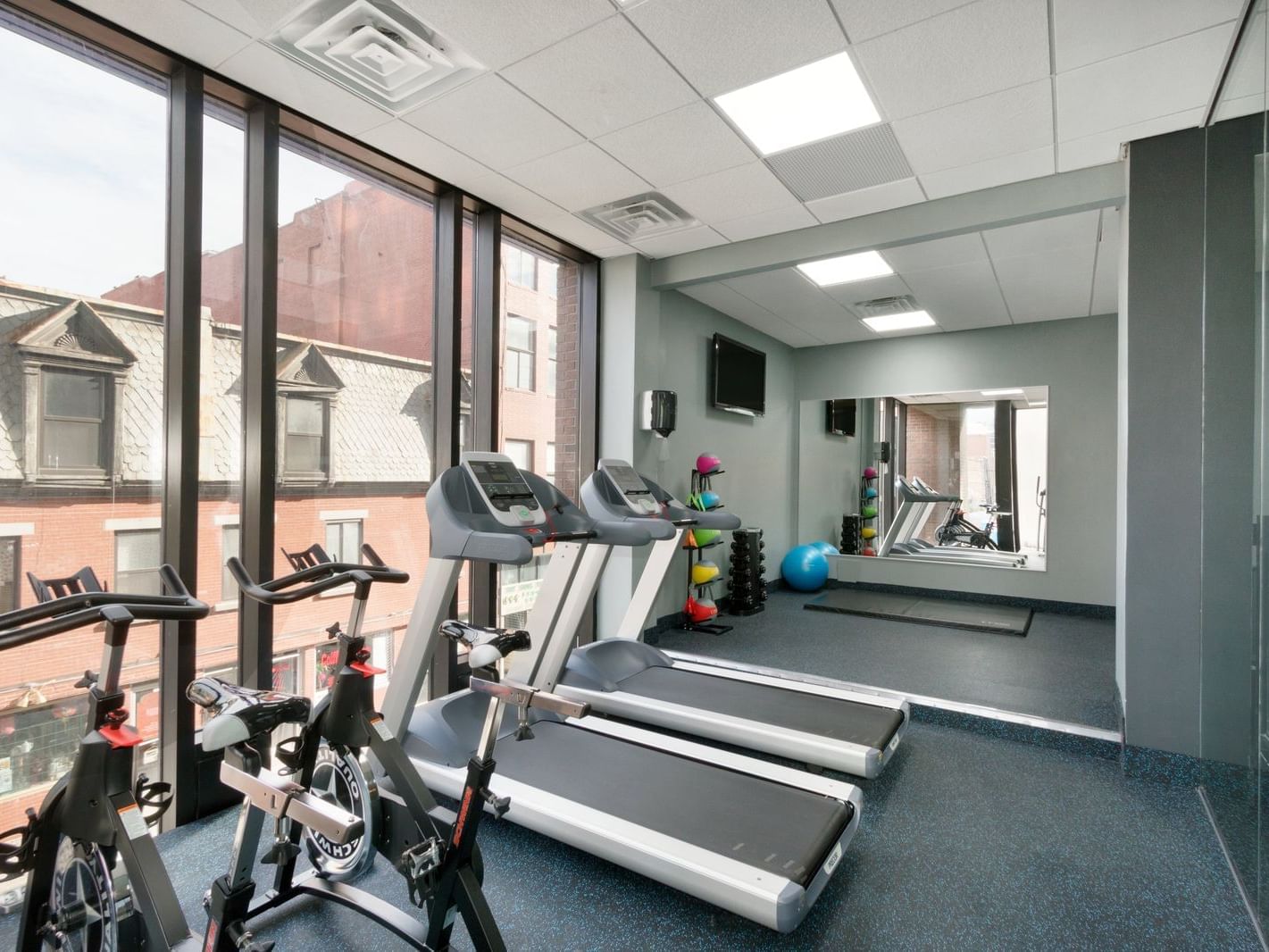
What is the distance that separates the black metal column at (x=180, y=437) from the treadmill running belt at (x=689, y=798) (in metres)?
1.23

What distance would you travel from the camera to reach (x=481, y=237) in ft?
13.0

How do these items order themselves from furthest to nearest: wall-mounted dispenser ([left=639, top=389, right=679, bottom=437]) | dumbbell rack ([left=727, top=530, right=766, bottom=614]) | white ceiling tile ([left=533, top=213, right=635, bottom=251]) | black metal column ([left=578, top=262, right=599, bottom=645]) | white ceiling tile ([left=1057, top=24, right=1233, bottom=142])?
1. dumbbell rack ([left=727, top=530, right=766, bottom=614])
2. black metal column ([left=578, top=262, right=599, bottom=645])
3. wall-mounted dispenser ([left=639, top=389, right=679, bottom=437])
4. white ceiling tile ([left=533, top=213, right=635, bottom=251])
5. white ceiling tile ([left=1057, top=24, right=1233, bottom=142])

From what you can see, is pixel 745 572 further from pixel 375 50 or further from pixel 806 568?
pixel 375 50

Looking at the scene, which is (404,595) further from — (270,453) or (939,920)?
(939,920)

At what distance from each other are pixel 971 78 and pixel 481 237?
2655mm

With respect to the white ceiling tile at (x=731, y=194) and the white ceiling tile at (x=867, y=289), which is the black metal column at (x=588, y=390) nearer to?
the white ceiling tile at (x=731, y=194)

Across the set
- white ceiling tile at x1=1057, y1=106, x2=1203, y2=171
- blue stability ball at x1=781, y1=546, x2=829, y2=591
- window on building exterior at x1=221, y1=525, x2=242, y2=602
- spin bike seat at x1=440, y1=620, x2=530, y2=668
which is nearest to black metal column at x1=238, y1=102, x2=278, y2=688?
window on building exterior at x1=221, y1=525, x2=242, y2=602

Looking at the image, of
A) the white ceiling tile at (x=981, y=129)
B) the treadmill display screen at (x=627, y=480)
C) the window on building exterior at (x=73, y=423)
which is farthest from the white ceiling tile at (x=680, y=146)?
the window on building exterior at (x=73, y=423)

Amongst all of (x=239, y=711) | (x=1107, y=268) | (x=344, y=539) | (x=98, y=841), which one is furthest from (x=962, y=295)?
(x=98, y=841)

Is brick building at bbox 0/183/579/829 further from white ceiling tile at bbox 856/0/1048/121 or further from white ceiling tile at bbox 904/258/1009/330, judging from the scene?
white ceiling tile at bbox 904/258/1009/330

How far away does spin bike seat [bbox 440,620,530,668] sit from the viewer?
1.59 m

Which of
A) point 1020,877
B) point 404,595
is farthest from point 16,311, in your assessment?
point 1020,877

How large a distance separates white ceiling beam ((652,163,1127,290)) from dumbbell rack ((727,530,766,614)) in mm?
2300

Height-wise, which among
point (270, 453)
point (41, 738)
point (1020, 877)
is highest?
point (270, 453)
